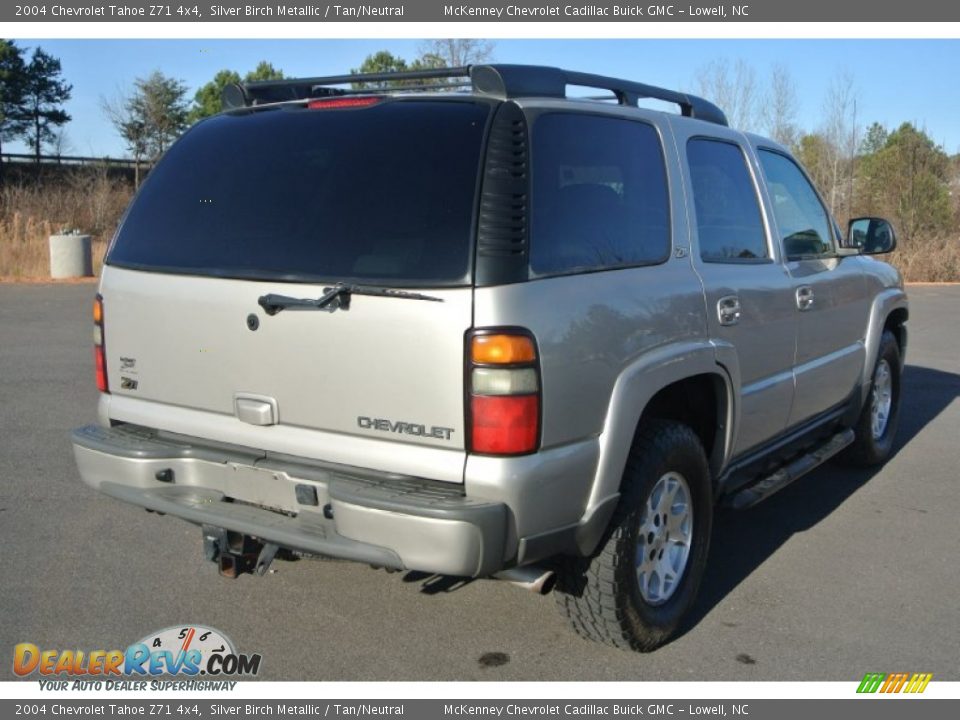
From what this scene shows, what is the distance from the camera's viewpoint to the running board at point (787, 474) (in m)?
4.30

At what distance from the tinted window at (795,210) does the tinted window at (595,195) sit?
1.31 metres

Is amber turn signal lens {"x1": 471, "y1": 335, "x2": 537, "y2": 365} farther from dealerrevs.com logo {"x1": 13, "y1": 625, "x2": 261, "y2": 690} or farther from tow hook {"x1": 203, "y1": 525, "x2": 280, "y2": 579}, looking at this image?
dealerrevs.com logo {"x1": 13, "y1": 625, "x2": 261, "y2": 690}

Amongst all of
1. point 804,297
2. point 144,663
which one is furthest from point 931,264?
point 144,663

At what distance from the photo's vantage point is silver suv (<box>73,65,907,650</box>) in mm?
2936

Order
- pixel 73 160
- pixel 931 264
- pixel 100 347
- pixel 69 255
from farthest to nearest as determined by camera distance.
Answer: pixel 73 160
pixel 931 264
pixel 69 255
pixel 100 347

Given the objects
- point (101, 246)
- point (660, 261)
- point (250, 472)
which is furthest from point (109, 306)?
point (101, 246)

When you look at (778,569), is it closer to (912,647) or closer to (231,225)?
(912,647)

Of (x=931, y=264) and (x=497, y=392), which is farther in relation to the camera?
(x=931, y=264)

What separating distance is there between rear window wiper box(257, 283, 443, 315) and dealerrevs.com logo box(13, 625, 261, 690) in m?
1.40

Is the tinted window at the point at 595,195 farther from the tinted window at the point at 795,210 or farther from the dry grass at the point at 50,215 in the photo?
the dry grass at the point at 50,215

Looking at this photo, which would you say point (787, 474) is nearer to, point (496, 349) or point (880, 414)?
point (880, 414)

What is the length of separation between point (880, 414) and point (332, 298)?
189 inches

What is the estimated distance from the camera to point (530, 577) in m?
3.20

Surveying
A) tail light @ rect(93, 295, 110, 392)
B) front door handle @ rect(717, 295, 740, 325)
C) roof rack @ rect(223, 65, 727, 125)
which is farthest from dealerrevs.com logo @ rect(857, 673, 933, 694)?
tail light @ rect(93, 295, 110, 392)
